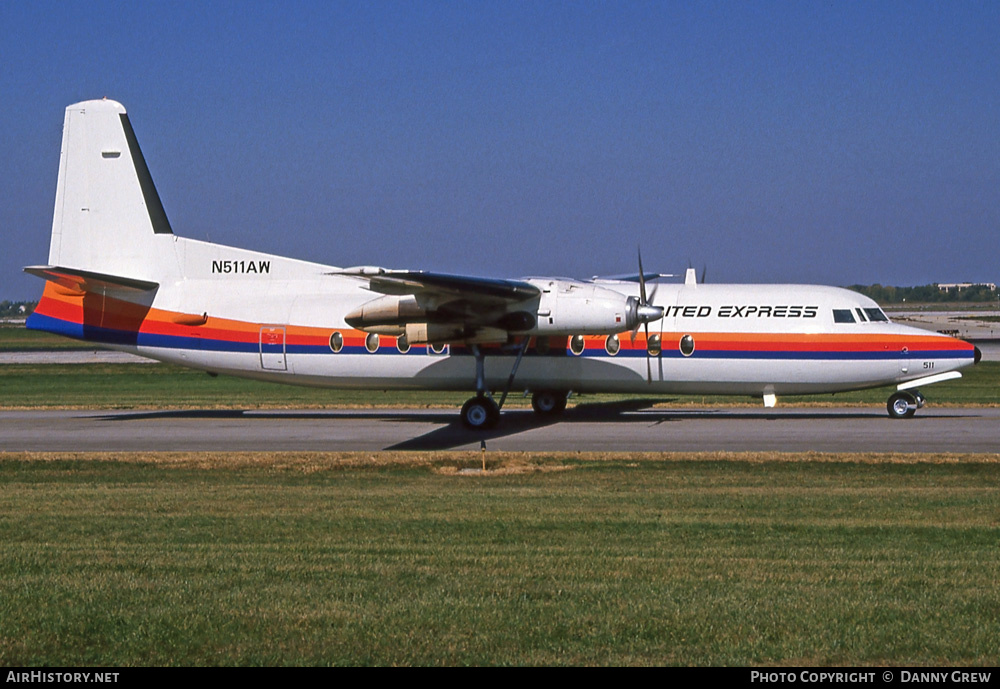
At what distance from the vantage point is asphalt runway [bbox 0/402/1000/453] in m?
22.2

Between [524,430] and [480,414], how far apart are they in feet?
3.84

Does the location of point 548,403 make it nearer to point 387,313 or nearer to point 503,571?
point 387,313

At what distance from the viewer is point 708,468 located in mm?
18594

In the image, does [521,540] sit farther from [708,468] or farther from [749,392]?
[749,392]

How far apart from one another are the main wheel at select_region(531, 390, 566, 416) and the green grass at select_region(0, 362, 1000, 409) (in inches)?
211

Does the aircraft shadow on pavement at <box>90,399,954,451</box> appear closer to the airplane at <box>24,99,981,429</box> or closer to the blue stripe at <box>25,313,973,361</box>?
the airplane at <box>24,99,981,429</box>

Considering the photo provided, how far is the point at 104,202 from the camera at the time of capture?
93.7 ft

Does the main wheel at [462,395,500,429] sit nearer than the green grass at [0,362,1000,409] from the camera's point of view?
Yes

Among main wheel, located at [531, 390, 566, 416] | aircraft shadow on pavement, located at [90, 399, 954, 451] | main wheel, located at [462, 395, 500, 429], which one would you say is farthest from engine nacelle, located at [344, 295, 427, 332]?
main wheel, located at [531, 390, 566, 416]

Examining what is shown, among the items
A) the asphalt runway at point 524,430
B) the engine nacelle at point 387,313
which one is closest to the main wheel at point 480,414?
the asphalt runway at point 524,430

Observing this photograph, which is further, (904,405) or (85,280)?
(85,280)

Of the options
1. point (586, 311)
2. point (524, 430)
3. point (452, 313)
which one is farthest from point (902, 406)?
point (452, 313)

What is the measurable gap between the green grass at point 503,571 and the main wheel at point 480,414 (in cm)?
825

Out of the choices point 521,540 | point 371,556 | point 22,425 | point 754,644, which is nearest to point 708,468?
point 521,540
